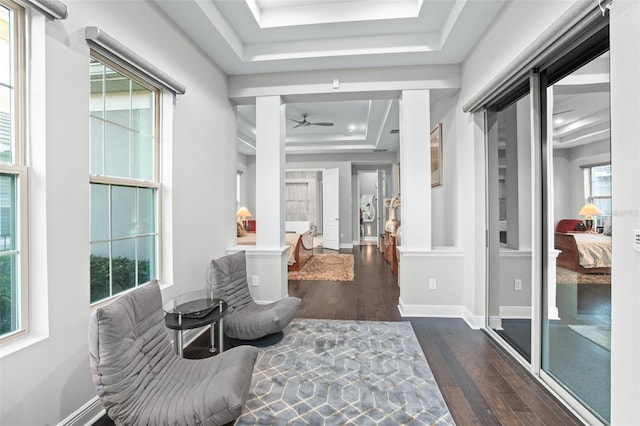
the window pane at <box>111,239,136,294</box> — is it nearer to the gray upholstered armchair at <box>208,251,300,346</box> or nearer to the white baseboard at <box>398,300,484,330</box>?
the gray upholstered armchair at <box>208,251,300,346</box>

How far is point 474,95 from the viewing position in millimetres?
2877

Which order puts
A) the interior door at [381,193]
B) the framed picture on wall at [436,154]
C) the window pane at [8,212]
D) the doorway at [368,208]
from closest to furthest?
the window pane at [8,212]
the framed picture on wall at [436,154]
the interior door at [381,193]
the doorway at [368,208]

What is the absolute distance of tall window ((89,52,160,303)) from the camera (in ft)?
6.33

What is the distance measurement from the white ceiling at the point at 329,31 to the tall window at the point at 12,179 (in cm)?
117

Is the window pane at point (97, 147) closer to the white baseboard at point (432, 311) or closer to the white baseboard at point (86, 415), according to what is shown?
the white baseboard at point (86, 415)

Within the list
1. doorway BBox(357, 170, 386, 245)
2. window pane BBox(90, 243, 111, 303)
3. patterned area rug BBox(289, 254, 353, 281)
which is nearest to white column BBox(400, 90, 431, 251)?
patterned area rug BBox(289, 254, 353, 281)

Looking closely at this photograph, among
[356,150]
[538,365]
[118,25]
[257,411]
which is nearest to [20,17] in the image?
[118,25]

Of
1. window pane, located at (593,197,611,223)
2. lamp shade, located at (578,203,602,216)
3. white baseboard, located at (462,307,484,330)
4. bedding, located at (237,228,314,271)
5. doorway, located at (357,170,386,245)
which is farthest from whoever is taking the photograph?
doorway, located at (357,170,386,245)

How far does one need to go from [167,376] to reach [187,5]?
267 cm

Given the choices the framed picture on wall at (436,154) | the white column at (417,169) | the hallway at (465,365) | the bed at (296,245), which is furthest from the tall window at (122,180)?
the framed picture on wall at (436,154)

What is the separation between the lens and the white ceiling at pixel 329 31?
256cm

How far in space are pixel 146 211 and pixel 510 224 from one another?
3.12 meters

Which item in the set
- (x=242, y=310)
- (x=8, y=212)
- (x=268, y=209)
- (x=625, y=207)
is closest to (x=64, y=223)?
(x=8, y=212)

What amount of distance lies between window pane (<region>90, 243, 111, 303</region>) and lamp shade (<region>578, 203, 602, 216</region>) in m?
3.03
